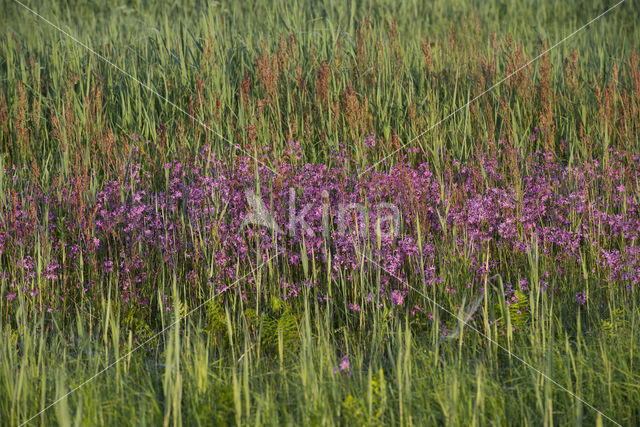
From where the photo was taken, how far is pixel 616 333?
255 cm

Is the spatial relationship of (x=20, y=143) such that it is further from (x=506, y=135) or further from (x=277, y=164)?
(x=506, y=135)

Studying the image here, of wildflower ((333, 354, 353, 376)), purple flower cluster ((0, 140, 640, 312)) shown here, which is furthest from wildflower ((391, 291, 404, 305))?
wildflower ((333, 354, 353, 376))

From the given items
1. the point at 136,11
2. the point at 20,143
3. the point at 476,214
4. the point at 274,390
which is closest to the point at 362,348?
the point at 274,390

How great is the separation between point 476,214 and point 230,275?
1.30 metres

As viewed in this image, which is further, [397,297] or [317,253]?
[317,253]

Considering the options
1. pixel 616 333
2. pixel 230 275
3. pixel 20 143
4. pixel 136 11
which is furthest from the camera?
pixel 136 11

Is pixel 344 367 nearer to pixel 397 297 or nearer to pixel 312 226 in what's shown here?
pixel 397 297

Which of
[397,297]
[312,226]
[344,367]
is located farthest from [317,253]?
[344,367]

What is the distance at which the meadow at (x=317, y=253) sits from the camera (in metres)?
2.22

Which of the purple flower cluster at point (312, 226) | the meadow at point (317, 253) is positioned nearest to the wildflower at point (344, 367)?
the meadow at point (317, 253)

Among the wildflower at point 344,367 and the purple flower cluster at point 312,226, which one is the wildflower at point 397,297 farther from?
the wildflower at point 344,367

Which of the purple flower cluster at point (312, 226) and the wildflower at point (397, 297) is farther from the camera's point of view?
the purple flower cluster at point (312, 226)

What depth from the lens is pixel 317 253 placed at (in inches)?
131

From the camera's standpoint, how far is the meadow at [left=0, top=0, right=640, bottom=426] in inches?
87.6
